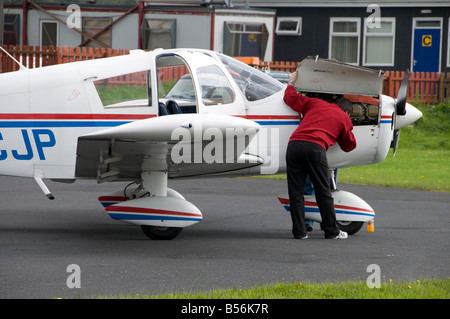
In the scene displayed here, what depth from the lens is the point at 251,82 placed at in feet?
29.5

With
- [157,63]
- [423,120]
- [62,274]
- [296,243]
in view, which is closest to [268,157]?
[296,243]

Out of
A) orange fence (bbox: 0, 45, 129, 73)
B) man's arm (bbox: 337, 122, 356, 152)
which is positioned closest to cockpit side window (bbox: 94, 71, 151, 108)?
man's arm (bbox: 337, 122, 356, 152)

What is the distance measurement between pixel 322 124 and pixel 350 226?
61.7 inches

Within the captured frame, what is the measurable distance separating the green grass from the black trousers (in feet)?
7.85

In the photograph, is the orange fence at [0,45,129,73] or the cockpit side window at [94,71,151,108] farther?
the orange fence at [0,45,129,73]

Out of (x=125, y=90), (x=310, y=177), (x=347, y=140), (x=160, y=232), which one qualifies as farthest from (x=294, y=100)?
(x=160, y=232)

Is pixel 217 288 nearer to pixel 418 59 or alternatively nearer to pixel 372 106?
pixel 372 106

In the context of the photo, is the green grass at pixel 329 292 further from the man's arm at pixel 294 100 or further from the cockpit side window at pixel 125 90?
the cockpit side window at pixel 125 90

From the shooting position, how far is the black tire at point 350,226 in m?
9.35

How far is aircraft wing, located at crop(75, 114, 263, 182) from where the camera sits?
7387 mm

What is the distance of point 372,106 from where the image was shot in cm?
900

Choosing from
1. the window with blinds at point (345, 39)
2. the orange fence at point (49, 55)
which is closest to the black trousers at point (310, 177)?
the orange fence at point (49, 55)

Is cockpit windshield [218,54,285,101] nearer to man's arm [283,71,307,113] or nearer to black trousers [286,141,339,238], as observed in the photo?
man's arm [283,71,307,113]

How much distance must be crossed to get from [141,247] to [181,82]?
2.23 metres
